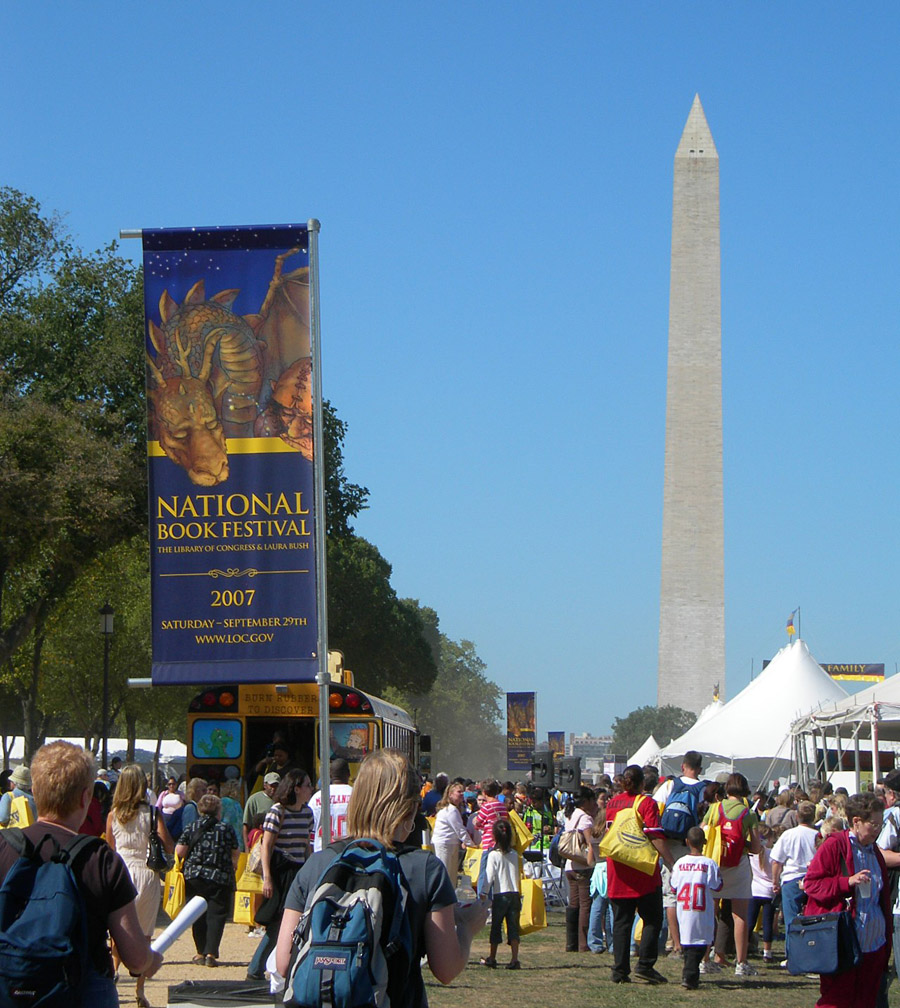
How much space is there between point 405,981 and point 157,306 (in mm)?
4777

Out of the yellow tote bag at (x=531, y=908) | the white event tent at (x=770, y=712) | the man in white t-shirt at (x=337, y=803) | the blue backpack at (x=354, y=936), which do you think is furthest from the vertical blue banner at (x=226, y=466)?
the white event tent at (x=770, y=712)

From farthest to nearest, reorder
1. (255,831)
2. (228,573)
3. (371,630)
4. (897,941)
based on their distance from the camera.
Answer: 1. (371,630)
2. (255,831)
3. (897,941)
4. (228,573)

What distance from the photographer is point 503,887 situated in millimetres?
11734

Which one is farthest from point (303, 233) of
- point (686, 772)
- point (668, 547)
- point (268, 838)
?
point (668, 547)

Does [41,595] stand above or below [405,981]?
above

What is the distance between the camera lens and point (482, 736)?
157 metres

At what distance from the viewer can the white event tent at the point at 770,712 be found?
2633 centimetres

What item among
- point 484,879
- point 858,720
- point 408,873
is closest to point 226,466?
point 408,873

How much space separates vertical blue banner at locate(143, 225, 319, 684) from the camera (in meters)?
7.41

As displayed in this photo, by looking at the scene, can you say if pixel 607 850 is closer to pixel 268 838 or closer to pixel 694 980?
pixel 694 980

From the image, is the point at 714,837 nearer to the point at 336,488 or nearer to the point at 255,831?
the point at 255,831

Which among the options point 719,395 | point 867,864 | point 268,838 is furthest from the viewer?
point 719,395

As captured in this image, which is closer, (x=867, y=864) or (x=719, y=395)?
(x=867, y=864)

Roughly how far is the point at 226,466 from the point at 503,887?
18.6ft
